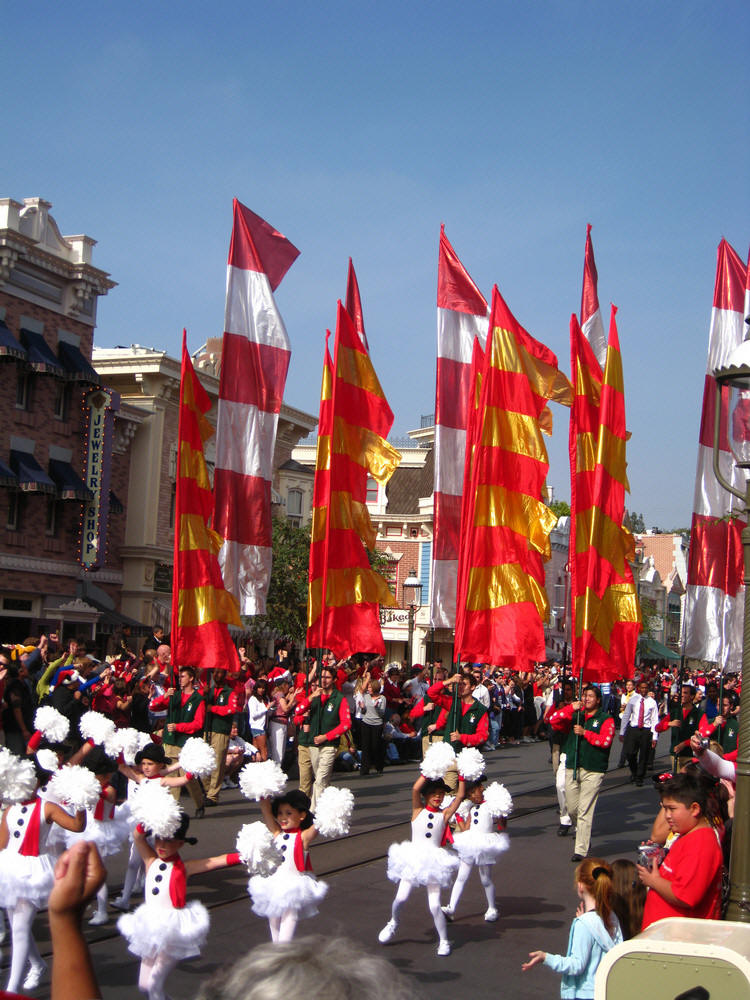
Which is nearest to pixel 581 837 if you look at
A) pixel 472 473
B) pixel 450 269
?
pixel 472 473

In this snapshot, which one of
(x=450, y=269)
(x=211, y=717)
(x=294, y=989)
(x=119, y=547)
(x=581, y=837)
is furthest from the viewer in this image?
(x=119, y=547)

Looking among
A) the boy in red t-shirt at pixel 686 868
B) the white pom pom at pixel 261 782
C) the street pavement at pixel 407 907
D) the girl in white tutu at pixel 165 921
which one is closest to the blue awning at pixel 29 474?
the street pavement at pixel 407 907

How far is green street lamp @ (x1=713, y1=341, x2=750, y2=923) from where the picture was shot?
19.4 ft

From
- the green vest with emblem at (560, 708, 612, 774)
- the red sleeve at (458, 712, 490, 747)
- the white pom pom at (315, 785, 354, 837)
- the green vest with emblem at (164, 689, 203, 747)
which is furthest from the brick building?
the white pom pom at (315, 785, 354, 837)

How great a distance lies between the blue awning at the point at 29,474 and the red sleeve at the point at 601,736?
20744 millimetres

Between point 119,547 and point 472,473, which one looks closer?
point 472,473

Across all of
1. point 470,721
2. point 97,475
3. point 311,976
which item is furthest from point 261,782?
point 97,475

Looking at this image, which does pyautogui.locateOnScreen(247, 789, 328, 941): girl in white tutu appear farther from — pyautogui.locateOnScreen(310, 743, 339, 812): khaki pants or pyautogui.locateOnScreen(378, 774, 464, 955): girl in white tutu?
pyautogui.locateOnScreen(310, 743, 339, 812): khaki pants

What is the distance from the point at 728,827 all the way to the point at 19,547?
26027mm

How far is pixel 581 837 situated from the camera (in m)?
12.2

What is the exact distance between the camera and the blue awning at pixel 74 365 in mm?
31422

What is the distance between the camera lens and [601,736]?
12859 mm

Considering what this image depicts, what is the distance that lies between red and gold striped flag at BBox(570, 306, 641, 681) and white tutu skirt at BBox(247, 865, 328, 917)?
22.4 ft

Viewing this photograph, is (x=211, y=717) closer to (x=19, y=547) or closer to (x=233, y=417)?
(x=233, y=417)
